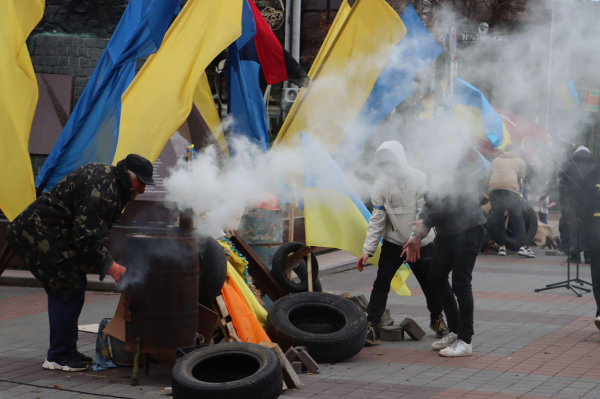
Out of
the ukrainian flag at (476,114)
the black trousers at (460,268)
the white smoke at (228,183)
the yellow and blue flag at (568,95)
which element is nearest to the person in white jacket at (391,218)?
the black trousers at (460,268)

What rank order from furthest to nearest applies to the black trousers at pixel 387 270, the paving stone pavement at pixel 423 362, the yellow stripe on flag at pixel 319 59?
1. the yellow stripe on flag at pixel 319 59
2. the black trousers at pixel 387 270
3. the paving stone pavement at pixel 423 362

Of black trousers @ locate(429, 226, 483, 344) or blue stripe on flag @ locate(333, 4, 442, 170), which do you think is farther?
blue stripe on flag @ locate(333, 4, 442, 170)

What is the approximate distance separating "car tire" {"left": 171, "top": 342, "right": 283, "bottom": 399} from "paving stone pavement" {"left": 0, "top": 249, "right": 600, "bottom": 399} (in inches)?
12.5

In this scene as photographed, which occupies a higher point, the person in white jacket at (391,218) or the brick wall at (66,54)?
the brick wall at (66,54)

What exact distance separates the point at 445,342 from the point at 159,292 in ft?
8.74

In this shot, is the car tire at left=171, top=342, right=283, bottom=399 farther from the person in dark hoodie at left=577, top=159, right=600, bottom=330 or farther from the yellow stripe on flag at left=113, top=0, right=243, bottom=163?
the person in dark hoodie at left=577, top=159, right=600, bottom=330

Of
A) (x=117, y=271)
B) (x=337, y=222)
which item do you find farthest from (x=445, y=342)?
(x=117, y=271)

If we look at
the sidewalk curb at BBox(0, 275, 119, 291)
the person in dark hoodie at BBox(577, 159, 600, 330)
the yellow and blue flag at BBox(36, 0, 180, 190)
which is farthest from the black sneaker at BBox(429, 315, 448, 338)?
the sidewalk curb at BBox(0, 275, 119, 291)

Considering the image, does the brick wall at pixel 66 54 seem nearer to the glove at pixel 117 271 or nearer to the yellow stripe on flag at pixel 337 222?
the yellow stripe on flag at pixel 337 222

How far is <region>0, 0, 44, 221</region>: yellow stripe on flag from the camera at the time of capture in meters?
6.81

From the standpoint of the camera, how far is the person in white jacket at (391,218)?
22.2 feet

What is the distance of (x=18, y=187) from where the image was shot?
6.85 m

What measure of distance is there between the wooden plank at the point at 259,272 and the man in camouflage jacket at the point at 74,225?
1.77 metres

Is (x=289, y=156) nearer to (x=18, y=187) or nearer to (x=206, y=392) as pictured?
(x=18, y=187)
